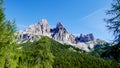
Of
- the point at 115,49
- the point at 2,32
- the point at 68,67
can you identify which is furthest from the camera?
the point at 68,67

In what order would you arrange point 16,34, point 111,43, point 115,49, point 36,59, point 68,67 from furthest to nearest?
point 68,67, point 36,59, point 16,34, point 111,43, point 115,49

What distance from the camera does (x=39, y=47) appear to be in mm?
53594

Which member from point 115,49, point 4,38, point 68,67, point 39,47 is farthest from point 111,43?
point 68,67

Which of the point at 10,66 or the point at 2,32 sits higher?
the point at 2,32

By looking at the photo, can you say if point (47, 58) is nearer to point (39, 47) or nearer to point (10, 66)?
point (39, 47)

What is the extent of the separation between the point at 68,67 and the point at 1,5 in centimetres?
17065

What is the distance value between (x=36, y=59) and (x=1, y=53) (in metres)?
34.2

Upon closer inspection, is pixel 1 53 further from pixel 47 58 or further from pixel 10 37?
pixel 47 58

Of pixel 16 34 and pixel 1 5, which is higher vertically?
pixel 1 5

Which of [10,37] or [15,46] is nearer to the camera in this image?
[10,37]

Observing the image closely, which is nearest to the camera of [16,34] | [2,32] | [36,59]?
[2,32]

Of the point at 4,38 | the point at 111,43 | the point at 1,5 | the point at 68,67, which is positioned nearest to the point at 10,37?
the point at 4,38

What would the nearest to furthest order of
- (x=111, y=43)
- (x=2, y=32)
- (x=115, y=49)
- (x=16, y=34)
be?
1. (x=115, y=49)
2. (x=111, y=43)
3. (x=2, y=32)
4. (x=16, y=34)

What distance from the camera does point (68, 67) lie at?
18850cm
